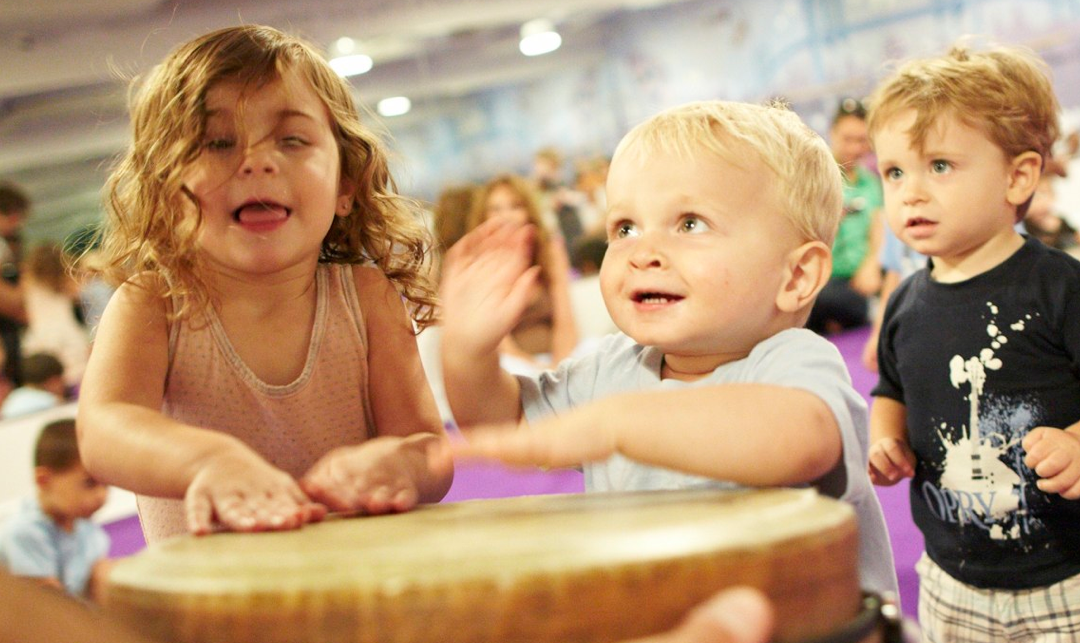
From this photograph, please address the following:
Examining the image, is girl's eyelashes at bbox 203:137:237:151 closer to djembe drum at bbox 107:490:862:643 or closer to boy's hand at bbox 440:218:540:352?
boy's hand at bbox 440:218:540:352

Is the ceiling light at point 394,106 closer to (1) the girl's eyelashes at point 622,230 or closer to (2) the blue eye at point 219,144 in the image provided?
(2) the blue eye at point 219,144

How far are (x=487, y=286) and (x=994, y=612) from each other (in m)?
0.86

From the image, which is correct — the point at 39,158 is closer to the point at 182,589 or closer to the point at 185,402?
the point at 185,402

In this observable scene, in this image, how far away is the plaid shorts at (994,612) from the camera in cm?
124

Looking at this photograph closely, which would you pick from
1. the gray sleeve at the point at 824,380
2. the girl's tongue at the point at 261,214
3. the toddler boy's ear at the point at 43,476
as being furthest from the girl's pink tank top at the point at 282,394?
the toddler boy's ear at the point at 43,476

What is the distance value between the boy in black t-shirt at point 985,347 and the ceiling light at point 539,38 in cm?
474

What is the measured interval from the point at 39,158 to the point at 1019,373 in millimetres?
4192

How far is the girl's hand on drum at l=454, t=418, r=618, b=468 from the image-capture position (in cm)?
73

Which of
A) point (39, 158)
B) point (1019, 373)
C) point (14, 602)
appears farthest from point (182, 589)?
point (39, 158)

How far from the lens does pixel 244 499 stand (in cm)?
78

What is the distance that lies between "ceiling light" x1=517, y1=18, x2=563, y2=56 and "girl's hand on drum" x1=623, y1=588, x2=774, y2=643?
18.5 feet

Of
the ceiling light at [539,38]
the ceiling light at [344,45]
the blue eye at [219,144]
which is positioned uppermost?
the ceiling light at [344,45]

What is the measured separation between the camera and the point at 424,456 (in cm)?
96

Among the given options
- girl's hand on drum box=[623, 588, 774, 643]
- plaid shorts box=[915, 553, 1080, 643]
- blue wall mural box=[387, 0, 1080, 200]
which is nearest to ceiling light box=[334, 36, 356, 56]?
blue wall mural box=[387, 0, 1080, 200]
